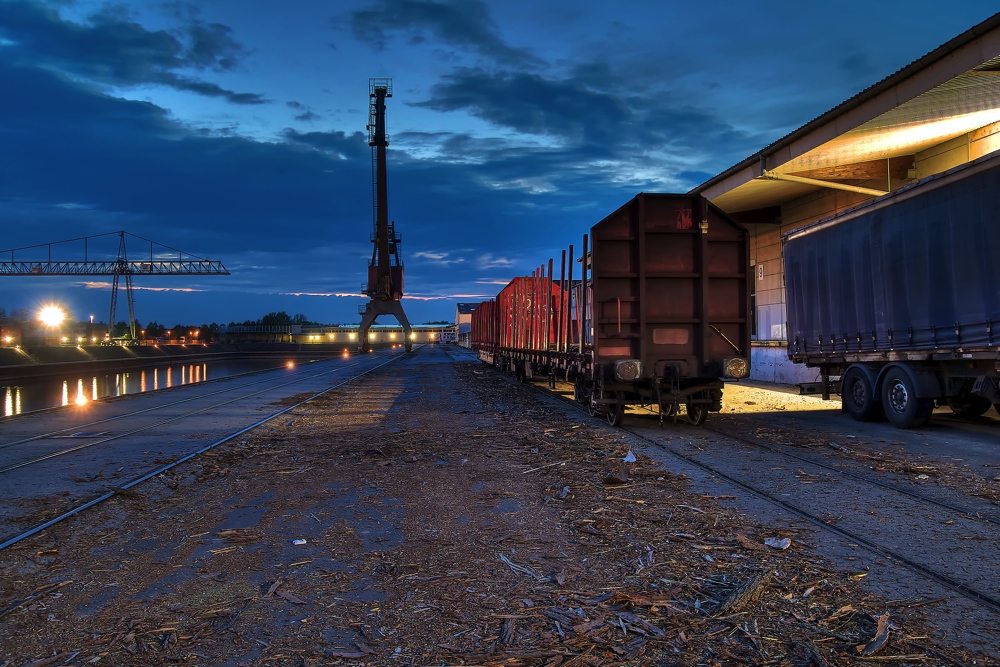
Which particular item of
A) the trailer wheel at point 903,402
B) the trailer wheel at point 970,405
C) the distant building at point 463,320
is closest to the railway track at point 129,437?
the trailer wheel at point 903,402

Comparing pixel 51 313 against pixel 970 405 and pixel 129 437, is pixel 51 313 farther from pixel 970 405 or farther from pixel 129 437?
pixel 970 405

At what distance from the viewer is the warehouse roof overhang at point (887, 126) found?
452 inches

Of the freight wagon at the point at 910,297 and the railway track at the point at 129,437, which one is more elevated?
the freight wagon at the point at 910,297

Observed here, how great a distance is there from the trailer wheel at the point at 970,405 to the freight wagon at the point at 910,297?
2 cm

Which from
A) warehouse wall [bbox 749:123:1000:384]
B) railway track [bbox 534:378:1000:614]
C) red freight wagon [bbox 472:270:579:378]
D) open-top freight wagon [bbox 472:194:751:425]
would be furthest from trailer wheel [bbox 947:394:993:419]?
red freight wagon [bbox 472:270:579:378]

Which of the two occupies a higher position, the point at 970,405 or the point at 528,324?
the point at 528,324

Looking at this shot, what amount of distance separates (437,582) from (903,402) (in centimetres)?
1018

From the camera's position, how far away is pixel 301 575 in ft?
15.0

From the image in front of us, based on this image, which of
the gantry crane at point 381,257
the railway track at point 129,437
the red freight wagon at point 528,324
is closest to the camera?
the railway track at point 129,437

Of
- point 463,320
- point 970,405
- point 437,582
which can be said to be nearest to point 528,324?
point 970,405

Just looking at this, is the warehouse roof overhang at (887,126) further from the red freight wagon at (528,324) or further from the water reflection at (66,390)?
the water reflection at (66,390)

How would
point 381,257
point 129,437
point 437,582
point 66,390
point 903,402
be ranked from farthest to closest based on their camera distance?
point 381,257, point 66,390, point 129,437, point 903,402, point 437,582

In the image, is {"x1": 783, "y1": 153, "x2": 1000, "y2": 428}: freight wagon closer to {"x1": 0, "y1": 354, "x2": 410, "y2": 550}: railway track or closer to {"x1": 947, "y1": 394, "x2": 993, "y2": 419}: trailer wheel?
{"x1": 947, "y1": 394, "x2": 993, "y2": 419}: trailer wheel

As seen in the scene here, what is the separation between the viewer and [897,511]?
6.03 metres
